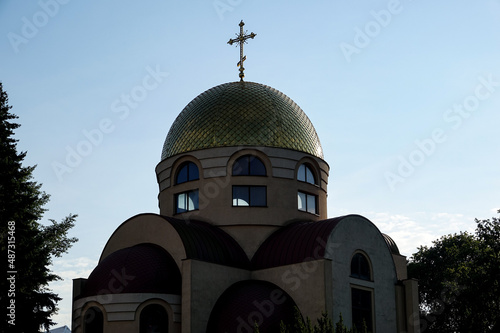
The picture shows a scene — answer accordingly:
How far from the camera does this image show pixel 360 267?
89.1 feet

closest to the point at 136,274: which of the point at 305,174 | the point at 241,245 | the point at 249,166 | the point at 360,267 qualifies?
the point at 241,245

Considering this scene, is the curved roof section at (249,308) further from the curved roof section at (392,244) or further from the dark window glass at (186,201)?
the curved roof section at (392,244)

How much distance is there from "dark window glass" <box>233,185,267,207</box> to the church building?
4 centimetres

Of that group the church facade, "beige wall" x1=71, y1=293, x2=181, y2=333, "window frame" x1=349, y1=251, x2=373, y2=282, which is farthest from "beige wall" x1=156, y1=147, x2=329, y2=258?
"beige wall" x1=71, y1=293, x2=181, y2=333

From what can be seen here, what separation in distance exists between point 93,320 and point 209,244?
17.3ft

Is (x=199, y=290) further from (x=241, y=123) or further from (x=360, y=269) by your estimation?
(x=241, y=123)

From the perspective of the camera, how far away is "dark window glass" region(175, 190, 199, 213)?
2969 centimetres

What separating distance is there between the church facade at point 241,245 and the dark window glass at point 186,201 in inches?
2.2

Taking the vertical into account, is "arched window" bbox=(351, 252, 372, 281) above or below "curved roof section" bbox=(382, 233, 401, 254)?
below

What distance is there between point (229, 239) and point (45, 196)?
35.0ft

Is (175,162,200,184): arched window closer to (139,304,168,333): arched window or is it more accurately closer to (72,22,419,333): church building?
(72,22,419,333): church building

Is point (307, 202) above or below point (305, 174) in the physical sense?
below

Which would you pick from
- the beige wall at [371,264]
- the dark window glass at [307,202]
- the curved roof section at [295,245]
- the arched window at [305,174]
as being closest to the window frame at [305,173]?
the arched window at [305,174]

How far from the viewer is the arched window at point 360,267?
88.0ft
